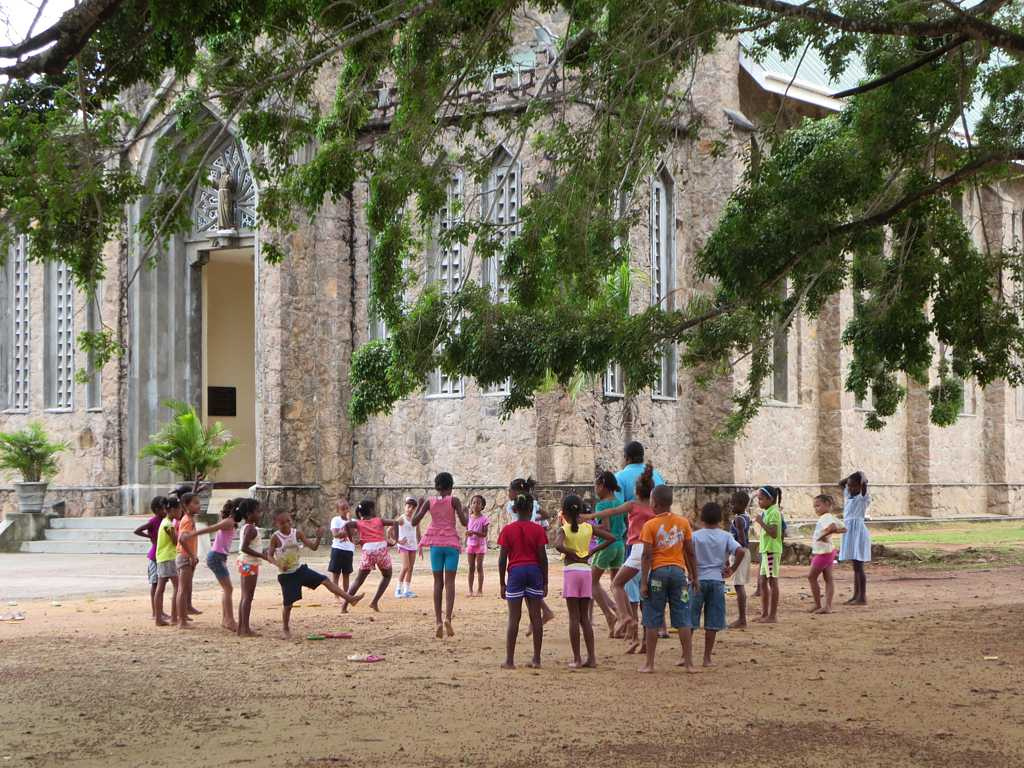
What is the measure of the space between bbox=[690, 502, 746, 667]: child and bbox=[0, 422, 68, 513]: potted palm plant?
19.2 meters

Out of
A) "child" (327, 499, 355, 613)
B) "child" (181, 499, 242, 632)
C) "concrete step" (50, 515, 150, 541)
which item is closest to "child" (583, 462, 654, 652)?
"child" (181, 499, 242, 632)

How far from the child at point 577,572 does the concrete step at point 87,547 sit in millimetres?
15788

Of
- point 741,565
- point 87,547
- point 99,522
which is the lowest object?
point 87,547

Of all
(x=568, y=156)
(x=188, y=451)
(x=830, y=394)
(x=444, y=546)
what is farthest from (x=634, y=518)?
(x=830, y=394)

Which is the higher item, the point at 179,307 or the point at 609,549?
the point at 179,307

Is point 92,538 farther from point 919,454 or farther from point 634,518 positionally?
point 919,454

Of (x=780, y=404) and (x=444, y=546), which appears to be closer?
(x=444, y=546)

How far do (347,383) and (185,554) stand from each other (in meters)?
13.1

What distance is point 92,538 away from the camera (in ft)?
85.7

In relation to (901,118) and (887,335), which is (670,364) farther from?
(901,118)

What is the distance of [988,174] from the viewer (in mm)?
14344

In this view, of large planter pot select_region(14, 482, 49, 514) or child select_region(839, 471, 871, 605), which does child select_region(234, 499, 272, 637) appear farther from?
large planter pot select_region(14, 482, 49, 514)

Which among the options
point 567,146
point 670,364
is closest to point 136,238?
point 670,364

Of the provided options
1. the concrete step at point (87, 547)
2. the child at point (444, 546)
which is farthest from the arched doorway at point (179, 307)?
the child at point (444, 546)
